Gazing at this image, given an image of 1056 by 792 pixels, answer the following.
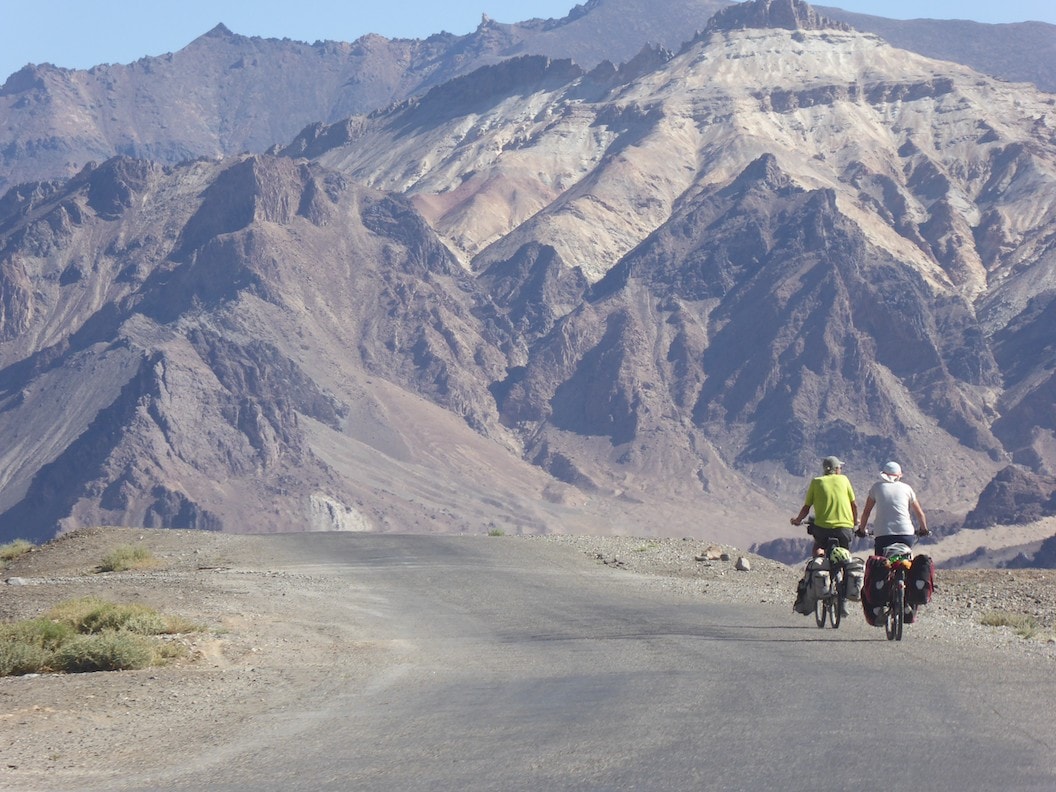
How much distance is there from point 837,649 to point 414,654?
5582 millimetres

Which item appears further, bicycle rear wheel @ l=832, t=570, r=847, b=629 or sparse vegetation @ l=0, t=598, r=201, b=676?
bicycle rear wheel @ l=832, t=570, r=847, b=629

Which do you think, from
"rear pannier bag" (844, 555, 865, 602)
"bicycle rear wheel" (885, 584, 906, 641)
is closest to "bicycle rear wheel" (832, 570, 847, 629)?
"rear pannier bag" (844, 555, 865, 602)

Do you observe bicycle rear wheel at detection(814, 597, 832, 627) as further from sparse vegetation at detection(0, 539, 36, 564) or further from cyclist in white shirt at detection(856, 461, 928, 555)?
sparse vegetation at detection(0, 539, 36, 564)

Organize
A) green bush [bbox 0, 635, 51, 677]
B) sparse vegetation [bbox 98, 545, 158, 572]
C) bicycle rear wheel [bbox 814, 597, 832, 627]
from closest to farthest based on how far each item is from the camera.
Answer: green bush [bbox 0, 635, 51, 677] → bicycle rear wheel [bbox 814, 597, 832, 627] → sparse vegetation [bbox 98, 545, 158, 572]

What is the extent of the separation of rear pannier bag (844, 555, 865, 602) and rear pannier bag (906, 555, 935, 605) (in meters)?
1.33

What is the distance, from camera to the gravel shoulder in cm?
1533

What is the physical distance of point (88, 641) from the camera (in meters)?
20.1

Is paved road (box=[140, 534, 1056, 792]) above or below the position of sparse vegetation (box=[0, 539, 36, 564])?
above

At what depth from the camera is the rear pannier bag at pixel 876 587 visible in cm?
2062

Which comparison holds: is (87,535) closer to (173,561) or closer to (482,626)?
(173,561)

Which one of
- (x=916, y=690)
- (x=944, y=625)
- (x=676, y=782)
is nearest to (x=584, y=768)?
(x=676, y=782)

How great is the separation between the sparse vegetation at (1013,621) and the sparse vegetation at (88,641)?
11063 millimetres

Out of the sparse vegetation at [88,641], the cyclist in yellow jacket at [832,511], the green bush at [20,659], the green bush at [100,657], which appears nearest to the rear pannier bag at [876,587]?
the cyclist in yellow jacket at [832,511]

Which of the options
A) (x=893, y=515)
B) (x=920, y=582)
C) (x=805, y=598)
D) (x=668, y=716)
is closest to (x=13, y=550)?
(x=805, y=598)
